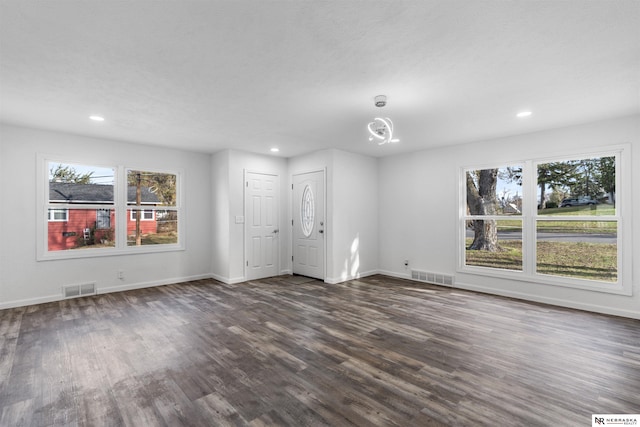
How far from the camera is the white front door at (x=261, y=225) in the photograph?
604 centimetres

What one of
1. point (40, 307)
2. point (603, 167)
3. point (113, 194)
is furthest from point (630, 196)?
point (40, 307)

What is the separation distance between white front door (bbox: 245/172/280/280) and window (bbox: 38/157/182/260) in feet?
4.38

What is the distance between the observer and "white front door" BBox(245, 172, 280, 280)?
6.04m

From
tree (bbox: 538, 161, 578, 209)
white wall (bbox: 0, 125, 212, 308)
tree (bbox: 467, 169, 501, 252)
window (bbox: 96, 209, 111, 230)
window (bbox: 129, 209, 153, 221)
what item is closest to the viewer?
white wall (bbox: 0, 125, 212, 308)

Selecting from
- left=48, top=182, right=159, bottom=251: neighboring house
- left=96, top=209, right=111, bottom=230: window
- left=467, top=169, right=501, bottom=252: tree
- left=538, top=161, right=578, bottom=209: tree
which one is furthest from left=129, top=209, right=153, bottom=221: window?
left=538, top=161, right=578, bottom=209: tree

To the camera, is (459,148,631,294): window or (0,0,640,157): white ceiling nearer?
(0,0,640,157): white ceiling

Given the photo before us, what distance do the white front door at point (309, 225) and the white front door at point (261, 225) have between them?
0.43m

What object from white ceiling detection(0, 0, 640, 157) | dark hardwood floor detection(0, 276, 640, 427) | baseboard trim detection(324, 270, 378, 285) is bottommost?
dark hardwood floor detection(0, 276, 640, 427)

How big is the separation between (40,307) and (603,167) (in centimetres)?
806

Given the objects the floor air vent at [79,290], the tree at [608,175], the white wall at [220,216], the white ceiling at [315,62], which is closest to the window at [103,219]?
the floor air vent at [79,290]

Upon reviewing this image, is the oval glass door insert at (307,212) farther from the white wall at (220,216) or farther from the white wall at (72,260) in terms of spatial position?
the white wall at (72,260)

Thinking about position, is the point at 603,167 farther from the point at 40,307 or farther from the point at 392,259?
the point at 40,307

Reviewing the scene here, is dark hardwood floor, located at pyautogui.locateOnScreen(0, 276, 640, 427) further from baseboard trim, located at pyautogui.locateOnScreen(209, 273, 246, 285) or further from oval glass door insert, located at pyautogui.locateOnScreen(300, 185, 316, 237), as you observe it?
oval glass door insert, located at pyautogui.locateOnScreen(300, 185, 316, 237)

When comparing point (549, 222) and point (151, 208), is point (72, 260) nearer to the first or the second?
point (151, 208)
